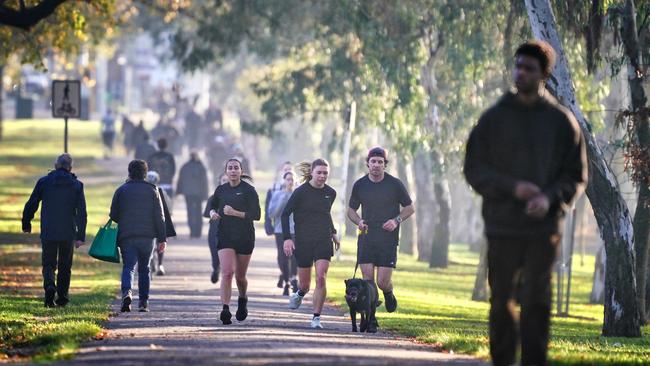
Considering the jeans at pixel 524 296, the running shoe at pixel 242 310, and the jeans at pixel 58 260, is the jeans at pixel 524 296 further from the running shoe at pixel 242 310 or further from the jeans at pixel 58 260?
the jeans at pixel 58 260

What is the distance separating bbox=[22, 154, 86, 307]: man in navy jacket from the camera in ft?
66.9

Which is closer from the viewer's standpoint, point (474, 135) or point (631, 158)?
point (474, 135)

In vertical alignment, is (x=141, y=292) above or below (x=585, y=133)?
below

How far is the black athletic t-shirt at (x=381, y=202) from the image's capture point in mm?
18953

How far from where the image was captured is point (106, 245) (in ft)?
67.0

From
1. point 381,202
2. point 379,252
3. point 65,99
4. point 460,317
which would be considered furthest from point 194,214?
point 381,202

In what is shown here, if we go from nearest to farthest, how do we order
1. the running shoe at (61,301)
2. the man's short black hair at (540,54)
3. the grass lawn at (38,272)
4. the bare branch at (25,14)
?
1. the man's short black hair at (540,54)
2. the grass lawn at (38,272)
3. the running shoe at (61,301)
4. the bare branch at (25,14)

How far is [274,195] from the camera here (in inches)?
985

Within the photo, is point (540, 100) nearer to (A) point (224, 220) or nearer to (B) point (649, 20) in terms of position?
(A) point (224, 220)

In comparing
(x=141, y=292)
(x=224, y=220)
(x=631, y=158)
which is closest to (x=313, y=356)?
(x=224, y=220)

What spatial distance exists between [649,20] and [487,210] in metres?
12.0

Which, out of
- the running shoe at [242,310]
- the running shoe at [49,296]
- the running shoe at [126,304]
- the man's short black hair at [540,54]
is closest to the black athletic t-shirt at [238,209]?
the running shoe at [242,310]

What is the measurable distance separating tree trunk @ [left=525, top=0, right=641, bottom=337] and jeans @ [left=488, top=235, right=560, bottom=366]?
9640 millimetres

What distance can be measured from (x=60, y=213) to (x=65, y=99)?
8.05 m
